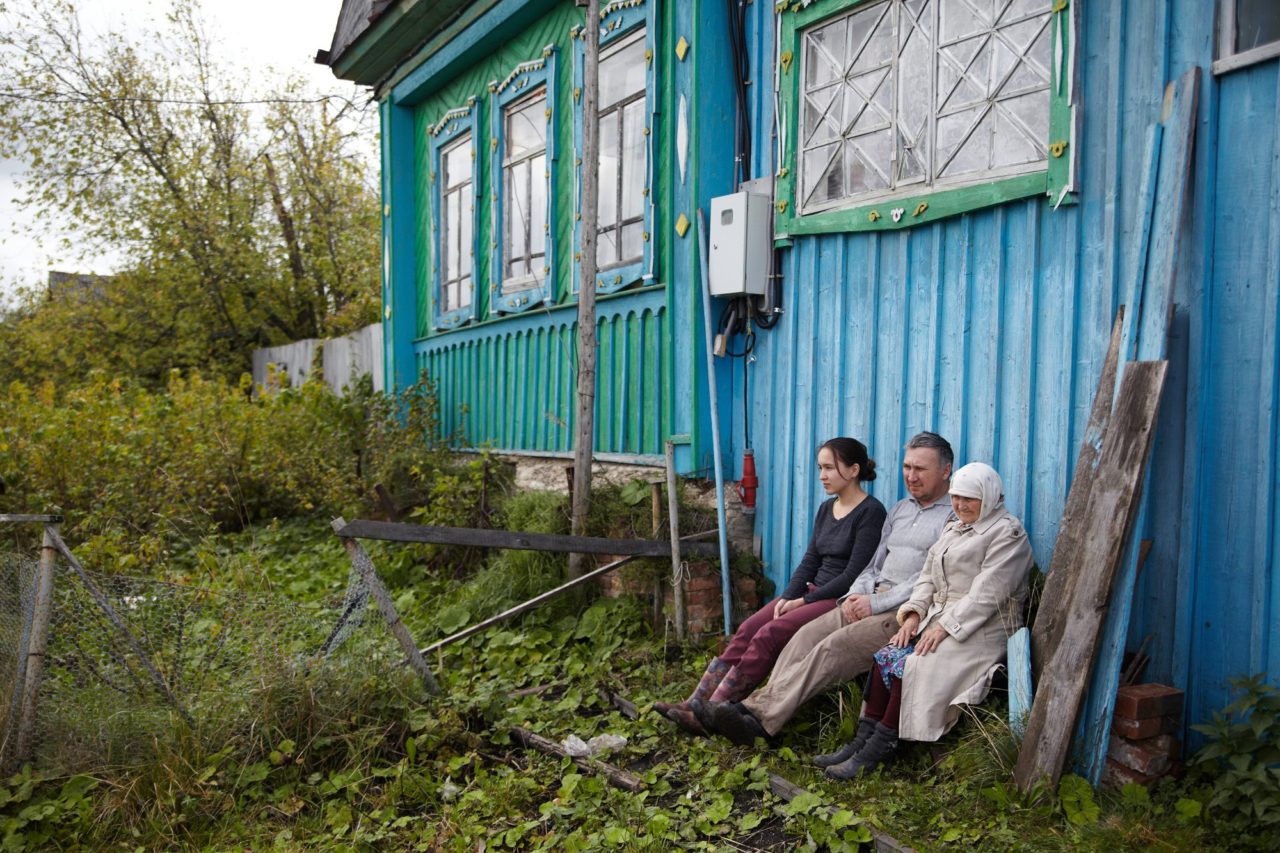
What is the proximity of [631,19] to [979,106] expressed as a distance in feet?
9.85

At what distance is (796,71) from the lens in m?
5.49

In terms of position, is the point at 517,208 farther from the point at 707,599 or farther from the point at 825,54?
the point at 707,599

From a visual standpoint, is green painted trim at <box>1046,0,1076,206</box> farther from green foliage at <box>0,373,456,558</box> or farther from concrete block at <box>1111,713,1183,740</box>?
green foliage at <box>0,373,456,558</box>

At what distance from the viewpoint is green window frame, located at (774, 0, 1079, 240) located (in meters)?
4.04

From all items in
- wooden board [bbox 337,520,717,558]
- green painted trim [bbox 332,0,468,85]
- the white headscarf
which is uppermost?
green painted trim [bbox 332,0,468,85]

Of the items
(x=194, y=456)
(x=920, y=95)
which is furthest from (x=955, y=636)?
(x=194, y=456)

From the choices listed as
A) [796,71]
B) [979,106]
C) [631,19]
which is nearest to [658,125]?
[631,19]

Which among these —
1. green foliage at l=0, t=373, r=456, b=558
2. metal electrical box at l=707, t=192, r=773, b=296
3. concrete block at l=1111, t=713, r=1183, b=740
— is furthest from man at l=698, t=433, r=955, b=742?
green foliage at l=0, t=373, r=456, b=558

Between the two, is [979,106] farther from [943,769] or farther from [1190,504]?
[943,769]

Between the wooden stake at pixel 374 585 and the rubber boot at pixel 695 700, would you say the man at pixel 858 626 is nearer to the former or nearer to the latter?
the rubber boot at pixel 695 700

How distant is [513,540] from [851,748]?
7.12 feet

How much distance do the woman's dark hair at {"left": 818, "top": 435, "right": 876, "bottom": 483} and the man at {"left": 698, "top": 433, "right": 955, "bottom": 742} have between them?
1.09 ft

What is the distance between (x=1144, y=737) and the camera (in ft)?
11.0

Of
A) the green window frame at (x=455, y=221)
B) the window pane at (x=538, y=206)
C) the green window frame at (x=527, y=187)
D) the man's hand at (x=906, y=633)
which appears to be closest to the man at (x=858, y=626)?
the man's hand at (x=906, y=633)
